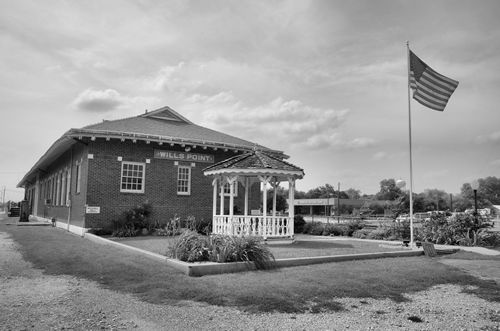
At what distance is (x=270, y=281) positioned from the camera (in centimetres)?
814

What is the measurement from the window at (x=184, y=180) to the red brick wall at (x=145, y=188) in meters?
0.19

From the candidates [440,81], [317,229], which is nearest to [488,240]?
[440,81]

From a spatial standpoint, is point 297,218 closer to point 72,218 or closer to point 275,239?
point 275,239

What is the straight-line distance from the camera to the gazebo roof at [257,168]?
48.6 ft

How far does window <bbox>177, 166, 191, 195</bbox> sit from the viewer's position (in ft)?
66.2

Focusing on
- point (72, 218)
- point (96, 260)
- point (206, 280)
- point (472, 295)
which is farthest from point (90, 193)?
point (472, 295)

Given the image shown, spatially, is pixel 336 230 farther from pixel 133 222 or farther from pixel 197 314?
pixel 197 314

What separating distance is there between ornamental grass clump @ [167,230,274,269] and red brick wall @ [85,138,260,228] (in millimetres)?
8993

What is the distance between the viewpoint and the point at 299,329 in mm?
5504

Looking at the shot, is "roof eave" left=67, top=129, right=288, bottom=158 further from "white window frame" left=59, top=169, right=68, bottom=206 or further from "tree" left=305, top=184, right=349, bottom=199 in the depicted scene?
"tree" left=305, top=184, right=349, bottom=199

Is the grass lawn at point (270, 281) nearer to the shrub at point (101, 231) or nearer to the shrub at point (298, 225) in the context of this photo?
the shrub at point (101, 231)

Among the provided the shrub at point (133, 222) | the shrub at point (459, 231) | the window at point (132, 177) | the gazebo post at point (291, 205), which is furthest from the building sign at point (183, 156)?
the shrub at point (459, 231)

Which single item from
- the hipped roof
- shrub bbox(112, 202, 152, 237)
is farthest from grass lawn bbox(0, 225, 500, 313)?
the hipped roof

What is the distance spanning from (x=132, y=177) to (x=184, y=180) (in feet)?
8.27
